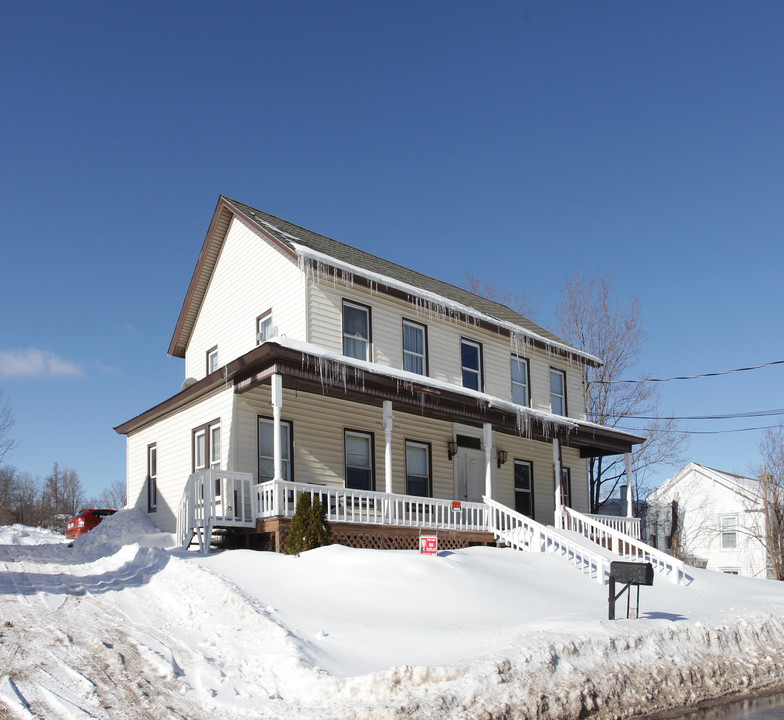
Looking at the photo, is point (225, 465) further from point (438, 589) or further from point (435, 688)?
point (435, 688)

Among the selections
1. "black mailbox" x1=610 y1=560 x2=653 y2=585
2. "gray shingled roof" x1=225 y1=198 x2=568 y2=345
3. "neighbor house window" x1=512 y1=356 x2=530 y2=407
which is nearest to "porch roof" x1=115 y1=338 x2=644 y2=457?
"neighbor house window" x1=512 y1=356 x2=530 y2=407

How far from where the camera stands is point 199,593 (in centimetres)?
983

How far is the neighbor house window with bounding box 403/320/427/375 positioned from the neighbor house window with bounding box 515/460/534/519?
4821 millimetres

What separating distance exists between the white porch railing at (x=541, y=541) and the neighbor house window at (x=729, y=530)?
2113cm

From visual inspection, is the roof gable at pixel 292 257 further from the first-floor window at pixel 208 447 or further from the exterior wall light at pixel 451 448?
the first-floor window at pixel 208 447

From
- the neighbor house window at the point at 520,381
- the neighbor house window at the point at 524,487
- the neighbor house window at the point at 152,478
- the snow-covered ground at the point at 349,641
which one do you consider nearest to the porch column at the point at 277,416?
the snow-covered ground at the point at 349,641

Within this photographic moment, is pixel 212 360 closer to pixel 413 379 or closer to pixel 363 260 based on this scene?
pixel 363 260

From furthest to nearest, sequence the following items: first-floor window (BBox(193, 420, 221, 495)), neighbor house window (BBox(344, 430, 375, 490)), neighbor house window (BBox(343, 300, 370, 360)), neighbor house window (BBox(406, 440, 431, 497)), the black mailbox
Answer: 1. neighbor house window (BBox(406, 440, 431, 497))
2. neighbor house window (BBox(343, 300, 370, 360))
3. neighbor house window (BBox(344, 430, 375, 490))
4. first-floor window (BBox(193, 420, 221, 495))
5. the black mailbox

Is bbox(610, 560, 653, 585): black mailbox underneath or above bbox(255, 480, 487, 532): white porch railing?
underneath

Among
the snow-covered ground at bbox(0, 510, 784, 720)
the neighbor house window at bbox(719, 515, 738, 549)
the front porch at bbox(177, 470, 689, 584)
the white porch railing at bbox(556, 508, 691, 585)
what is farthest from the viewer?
the neighbor house window at bbox(719, 515, 738, 549)

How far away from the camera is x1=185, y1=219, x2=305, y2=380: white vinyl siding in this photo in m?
17.5

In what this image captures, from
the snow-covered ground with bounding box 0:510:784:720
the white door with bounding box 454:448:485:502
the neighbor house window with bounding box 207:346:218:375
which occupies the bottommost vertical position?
the snow-covered ground with bounding box 0:510:784:720

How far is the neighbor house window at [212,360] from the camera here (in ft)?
67.6

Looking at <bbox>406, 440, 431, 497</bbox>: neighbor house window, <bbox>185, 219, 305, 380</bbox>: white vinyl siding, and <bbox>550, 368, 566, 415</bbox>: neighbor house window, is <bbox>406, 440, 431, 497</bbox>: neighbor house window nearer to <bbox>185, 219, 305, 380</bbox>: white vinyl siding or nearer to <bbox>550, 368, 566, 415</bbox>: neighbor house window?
<bbox>185, 219, 305, 380</bbox>: white vinyl siding
